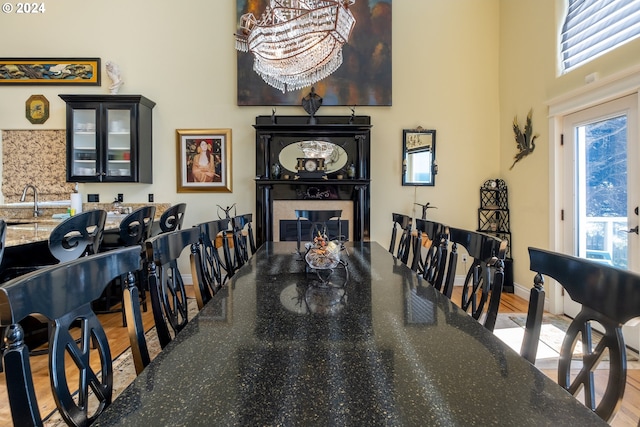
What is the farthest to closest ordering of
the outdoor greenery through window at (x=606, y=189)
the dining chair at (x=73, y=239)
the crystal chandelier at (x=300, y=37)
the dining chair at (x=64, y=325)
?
the outdoor greenery through window at (x=606, y=189), the crystal chandelier at (x=300, y=37), the dining chair at (x=73, y=239), the dining chair at (x=64, y=325)

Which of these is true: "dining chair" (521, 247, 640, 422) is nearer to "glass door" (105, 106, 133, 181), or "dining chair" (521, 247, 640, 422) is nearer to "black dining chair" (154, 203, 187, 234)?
"black dining chair" (154, 203, 187, 234)

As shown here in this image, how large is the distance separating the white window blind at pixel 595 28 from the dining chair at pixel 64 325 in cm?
360

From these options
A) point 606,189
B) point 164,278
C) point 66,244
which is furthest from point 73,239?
point 606,189

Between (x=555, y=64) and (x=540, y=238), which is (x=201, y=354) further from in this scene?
(x=555, y=64)

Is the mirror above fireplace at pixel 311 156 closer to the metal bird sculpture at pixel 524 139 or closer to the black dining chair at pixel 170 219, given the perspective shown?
the black dining chair at pixel 170 219

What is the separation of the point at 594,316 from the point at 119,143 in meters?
4.63

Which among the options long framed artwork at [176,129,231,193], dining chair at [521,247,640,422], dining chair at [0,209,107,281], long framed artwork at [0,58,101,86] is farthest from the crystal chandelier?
long framed artwork at [0,58,101,86]

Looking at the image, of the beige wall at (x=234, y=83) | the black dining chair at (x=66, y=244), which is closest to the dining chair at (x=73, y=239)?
the black dining chair at (x=66, y=244)

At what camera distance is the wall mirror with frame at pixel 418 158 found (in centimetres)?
433

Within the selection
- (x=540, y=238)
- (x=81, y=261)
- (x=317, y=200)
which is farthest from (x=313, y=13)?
(x=540, y=238)

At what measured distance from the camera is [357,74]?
4.27 metres

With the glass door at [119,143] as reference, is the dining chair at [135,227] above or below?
below

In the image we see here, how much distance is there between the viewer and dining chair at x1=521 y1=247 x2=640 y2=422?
0.71m

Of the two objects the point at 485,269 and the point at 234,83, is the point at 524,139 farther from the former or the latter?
the point at 234,83
